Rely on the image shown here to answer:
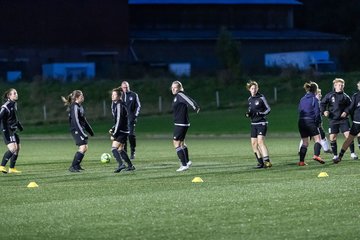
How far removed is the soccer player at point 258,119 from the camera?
26734 millimetres

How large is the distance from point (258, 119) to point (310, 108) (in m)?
1.35

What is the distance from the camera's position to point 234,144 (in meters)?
41.8

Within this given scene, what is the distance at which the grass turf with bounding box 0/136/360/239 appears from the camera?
15.2 meters

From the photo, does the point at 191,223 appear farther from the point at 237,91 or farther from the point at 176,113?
the point at 237,91

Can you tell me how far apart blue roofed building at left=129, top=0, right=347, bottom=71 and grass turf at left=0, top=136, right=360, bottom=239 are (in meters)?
55.0

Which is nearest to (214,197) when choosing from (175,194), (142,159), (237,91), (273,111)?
(175,194)

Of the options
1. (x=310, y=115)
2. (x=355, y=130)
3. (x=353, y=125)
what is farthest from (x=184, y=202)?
(x=353, y=125)

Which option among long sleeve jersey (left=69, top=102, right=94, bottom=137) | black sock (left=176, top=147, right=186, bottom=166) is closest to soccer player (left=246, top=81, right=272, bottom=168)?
black sock (left=176, top=147, right=186, bottom=166)

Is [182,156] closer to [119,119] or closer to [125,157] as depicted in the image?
[125,157]

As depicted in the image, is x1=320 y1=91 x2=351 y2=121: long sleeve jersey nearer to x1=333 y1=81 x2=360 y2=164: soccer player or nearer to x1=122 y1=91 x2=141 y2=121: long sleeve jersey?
x1=333 y1=81 x2=360 y2=164: soccer player

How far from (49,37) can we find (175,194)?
Result: 197 feet

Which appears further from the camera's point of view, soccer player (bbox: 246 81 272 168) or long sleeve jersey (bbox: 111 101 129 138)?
soccer player (bbox: 246 81 272 168)

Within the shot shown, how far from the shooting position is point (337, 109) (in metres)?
29.9

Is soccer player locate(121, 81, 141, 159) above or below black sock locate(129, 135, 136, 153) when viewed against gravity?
above
